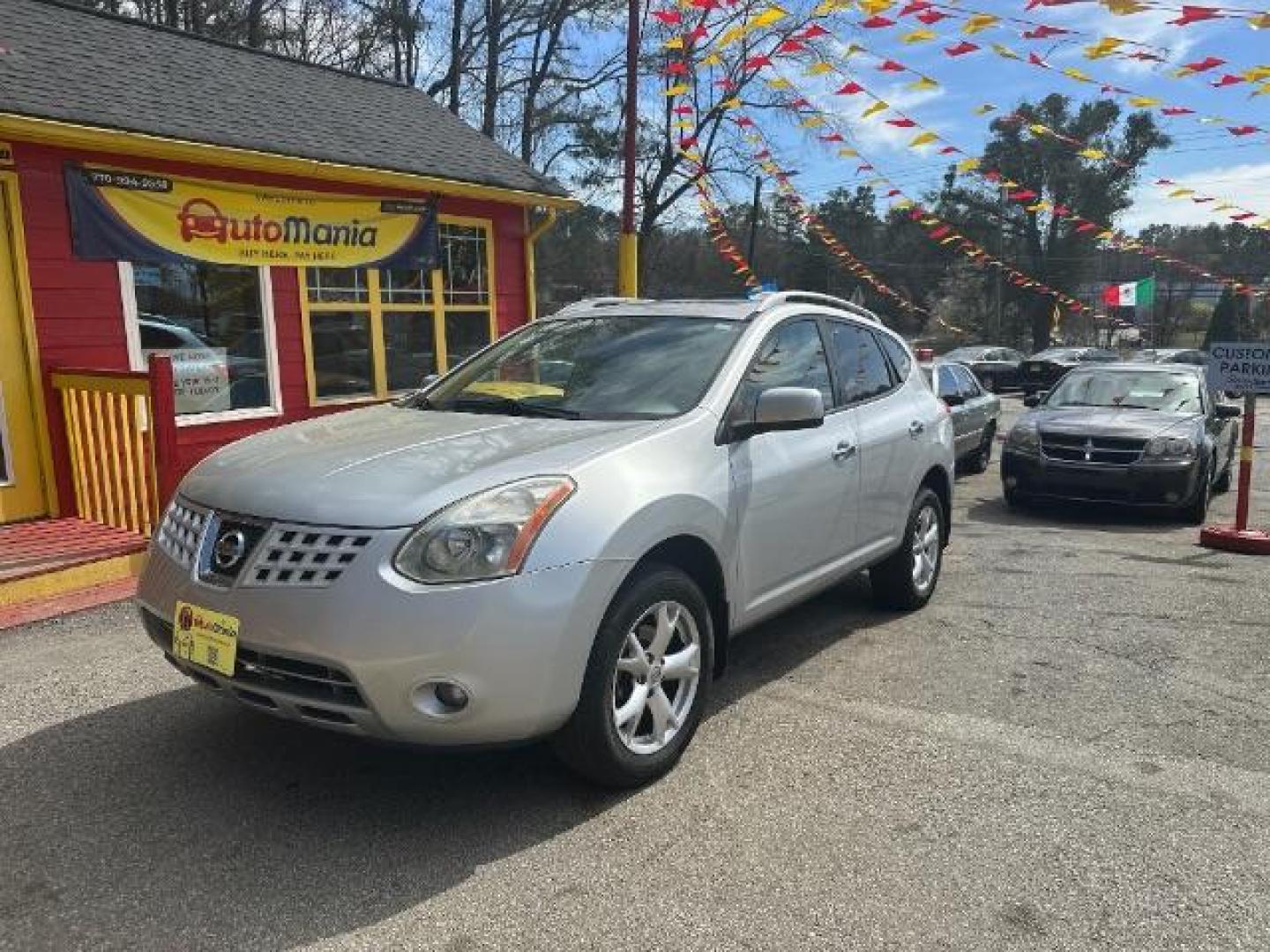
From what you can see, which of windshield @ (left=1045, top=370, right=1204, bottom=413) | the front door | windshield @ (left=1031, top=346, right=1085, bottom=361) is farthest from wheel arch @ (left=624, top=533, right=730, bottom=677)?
windshield @ (left=1031, top=346, right=1085, bottom=361)

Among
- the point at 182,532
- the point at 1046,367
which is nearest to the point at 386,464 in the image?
the point at 182,532

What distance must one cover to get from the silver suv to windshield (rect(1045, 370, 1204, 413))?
20.0ft

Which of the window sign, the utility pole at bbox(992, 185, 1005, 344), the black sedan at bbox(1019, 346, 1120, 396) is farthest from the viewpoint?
the utility pole at bbox(992, 185, 1005, 344)

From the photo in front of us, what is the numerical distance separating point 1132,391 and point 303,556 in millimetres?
9000

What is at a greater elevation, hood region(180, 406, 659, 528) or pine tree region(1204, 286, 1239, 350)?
hood region(180, 406, 659, 528)

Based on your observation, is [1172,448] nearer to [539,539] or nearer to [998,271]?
[539,539]

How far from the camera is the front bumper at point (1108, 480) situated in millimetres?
8297

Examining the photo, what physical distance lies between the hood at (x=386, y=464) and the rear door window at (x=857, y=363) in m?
1.56

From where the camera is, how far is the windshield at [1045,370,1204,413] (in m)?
9.32

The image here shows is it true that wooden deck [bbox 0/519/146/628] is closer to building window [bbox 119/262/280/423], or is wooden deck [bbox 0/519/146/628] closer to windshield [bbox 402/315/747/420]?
building window [bbox 119/262/280/423]

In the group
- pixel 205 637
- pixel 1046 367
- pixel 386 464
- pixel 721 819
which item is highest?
pixel 386 464

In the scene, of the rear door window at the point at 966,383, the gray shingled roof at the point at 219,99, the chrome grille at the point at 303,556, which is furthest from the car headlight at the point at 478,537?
the rear door window at the point at 966,383

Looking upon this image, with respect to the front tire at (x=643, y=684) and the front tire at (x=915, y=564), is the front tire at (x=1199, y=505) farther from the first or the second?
the front tire at (x=643, y=684)

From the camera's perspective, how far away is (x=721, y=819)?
3.16 meters
